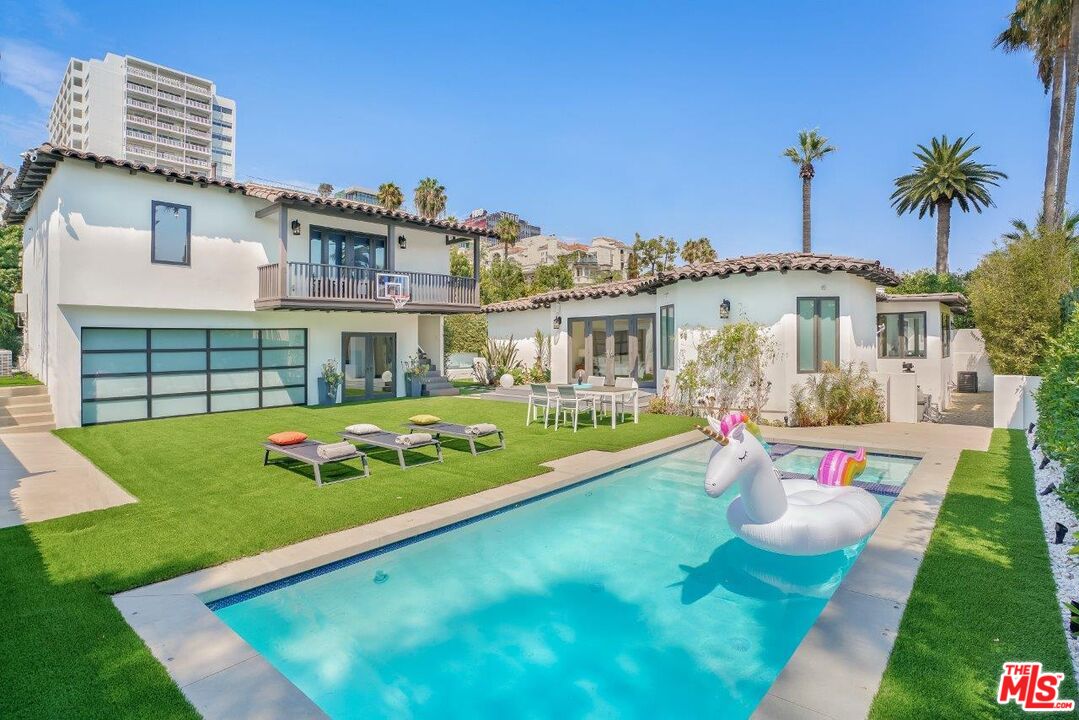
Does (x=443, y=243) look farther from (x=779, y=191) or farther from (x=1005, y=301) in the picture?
(x=779, y=191)

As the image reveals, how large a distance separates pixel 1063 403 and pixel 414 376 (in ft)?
59.3

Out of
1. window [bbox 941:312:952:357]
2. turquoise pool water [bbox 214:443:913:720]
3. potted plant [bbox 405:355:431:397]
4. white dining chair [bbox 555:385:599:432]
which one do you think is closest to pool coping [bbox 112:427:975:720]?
turquoise pool water [bbox 214:443:913:720]

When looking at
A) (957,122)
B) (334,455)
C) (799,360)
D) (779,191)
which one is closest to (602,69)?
(799,360)

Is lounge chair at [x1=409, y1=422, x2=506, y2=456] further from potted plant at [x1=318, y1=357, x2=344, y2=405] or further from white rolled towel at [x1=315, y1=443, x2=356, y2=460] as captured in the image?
potted plant at [x1=318, y1=357, x2=344, y2=405]

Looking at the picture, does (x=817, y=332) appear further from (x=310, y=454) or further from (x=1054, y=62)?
(x=1054, y=62)

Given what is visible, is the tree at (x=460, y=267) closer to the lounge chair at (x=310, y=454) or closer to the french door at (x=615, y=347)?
the french door at (x=615, y=347)

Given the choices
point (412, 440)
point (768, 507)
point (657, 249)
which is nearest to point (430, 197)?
point (657, 249)

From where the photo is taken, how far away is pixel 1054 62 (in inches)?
885

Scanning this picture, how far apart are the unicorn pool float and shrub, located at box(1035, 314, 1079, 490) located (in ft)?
6.53

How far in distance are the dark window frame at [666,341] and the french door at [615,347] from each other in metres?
1.28

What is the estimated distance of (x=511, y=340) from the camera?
24.8 metres

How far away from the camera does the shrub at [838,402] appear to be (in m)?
14.5

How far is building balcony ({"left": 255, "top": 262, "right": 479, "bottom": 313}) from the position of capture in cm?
1599

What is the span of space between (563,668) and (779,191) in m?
38.5
